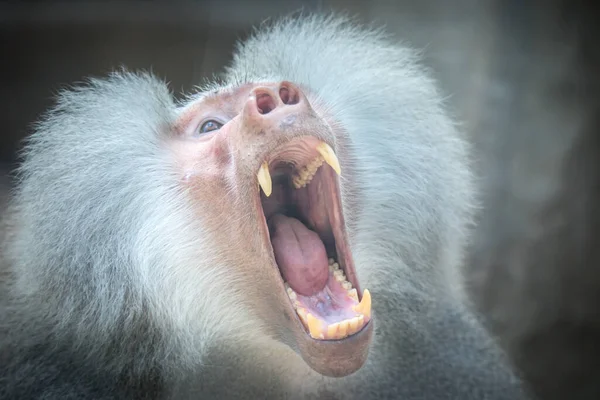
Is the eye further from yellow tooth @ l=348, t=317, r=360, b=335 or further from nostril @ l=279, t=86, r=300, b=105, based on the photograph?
yellow tooth @ l=348, t=317, r=360, b=335

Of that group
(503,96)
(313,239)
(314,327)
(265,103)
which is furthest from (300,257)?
(503,96)

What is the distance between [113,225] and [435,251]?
822 mm

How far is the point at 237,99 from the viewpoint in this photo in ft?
5.48

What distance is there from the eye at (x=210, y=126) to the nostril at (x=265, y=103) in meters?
0.27

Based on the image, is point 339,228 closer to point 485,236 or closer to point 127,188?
point 127,188

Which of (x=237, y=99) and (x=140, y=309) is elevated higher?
(x=237, y=99)

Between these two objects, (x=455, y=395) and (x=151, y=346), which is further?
(x=455, y=395)

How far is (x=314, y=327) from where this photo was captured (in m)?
1.39

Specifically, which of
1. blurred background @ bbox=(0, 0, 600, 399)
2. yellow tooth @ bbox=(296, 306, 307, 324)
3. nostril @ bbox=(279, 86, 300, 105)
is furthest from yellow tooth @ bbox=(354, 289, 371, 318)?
blurred background @ bbox=(0, 0, 600, 399)

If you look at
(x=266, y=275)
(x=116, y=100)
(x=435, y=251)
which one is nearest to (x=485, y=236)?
(x=435, y=251)

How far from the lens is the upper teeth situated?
1.39 meters

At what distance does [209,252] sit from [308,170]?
313 millimetres

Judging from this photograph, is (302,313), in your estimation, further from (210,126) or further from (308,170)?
(210,126)

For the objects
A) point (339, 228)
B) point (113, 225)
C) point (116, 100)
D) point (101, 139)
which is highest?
point (116, 100)
